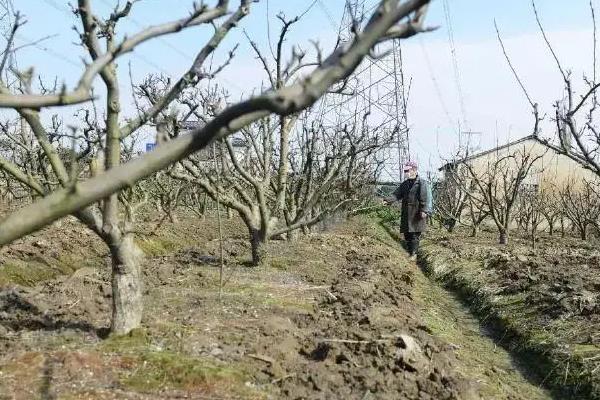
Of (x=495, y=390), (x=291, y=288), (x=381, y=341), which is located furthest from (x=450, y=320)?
(x=381, y=341)

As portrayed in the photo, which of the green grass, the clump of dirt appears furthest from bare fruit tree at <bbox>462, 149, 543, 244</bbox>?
the green grass

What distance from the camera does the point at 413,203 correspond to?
12805 millimetres

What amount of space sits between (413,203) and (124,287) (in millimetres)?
8624

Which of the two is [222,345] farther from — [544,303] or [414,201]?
[414,201]

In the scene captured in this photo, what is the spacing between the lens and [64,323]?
5.12 metres

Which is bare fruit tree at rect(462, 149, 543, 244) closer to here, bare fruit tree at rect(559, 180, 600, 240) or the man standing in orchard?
bare fruit tree at rect(559, 180, 600, 240)

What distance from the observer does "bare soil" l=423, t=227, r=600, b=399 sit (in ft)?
19.8

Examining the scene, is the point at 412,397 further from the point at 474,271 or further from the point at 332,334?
the point at 474,271

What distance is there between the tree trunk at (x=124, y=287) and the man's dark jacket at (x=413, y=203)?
8.40m

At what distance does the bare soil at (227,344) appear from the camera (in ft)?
13.4

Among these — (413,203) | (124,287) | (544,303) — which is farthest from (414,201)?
(124,287)

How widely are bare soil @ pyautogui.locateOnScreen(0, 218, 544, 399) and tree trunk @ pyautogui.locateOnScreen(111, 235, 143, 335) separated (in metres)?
0.11

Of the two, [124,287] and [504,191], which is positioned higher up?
[504,191]

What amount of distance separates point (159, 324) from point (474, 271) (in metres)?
7.43
